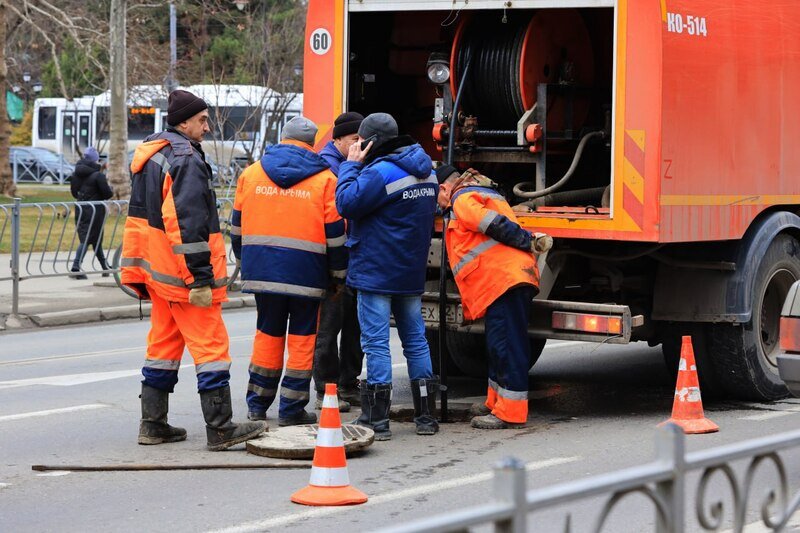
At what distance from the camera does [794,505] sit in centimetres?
379

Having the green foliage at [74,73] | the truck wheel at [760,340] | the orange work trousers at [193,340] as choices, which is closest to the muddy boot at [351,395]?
the orange work trousers at [193,340]

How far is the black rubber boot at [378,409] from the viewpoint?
7.59m

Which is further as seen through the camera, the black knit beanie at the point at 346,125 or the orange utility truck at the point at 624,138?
the black knit beanie at the point at 346,125

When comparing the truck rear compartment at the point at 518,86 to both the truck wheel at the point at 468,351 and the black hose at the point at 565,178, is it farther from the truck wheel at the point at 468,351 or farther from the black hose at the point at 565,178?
the truck wheel at the point at 468,351

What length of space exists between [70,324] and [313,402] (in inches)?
246

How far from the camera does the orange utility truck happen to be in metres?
7.76

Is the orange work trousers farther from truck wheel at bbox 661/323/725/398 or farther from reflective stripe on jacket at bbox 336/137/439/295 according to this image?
truck wheel at bbox 661/323/725/398

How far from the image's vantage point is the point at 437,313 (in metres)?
8.21

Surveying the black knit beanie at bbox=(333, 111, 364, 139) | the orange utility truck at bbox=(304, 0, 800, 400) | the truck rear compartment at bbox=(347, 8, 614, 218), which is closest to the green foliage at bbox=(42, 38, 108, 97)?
the truck rear compartment at bbox=(347, 8, 614, 218)

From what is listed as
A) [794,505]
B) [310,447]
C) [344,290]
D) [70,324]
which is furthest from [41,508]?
[70,324]

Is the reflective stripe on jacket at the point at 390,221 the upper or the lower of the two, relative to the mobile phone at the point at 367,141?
lower

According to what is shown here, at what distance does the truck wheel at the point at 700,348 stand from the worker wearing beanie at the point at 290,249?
2451 mm

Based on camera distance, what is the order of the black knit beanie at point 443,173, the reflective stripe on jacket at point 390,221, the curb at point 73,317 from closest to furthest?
the reflective stripe on jacket at point 390,221, the black knit beanie at point 443,173, the curb at point 73,317

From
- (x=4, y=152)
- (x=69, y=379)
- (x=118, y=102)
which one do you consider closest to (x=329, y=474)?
(x=69, y=379)
